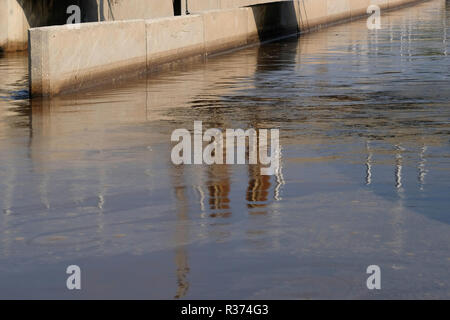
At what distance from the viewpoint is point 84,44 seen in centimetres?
2161

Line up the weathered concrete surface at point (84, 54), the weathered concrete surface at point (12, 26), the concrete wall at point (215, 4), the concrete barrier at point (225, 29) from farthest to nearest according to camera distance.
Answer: the concrete wall at point (215, 4) → the weathered concrete surface at point (12, 26) → the concrete barrier at point (225, 29) → the weathered concrete surface at point (84, 54)

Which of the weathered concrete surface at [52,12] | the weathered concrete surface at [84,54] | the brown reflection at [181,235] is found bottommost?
the brown reflection at [181,235]

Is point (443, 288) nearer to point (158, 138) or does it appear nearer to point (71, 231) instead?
point (71, 231)

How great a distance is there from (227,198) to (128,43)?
1387 centimetres

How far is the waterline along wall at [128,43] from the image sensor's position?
20203mm

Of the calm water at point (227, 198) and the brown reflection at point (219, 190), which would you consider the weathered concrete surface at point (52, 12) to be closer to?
the calm water at point (227, 198)

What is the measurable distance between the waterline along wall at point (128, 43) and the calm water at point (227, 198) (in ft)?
1.95

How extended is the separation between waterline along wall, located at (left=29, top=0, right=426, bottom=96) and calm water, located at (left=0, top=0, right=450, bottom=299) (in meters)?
0.59

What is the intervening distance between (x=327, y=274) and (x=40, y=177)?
4.86 metres

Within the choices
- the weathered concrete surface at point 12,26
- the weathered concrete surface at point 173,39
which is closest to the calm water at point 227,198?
the weathered concrete surface at point 173,39

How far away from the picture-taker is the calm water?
794 centimetres

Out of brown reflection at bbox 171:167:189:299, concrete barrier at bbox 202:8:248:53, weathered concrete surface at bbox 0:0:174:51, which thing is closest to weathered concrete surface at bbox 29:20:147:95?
concrete barrier at bbox 202:8:248:53

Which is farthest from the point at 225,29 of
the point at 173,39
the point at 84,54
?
the point at 84,54

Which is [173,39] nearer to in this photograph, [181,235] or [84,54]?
[84,54]
